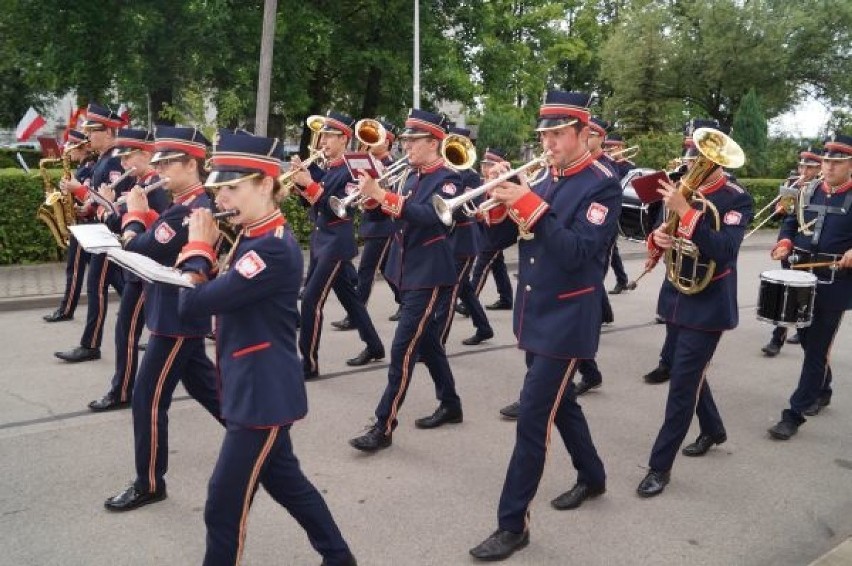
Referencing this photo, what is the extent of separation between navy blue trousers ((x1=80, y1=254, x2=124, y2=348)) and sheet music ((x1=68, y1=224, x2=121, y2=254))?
2.70 meters

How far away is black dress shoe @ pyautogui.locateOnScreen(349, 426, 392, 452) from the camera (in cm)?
516

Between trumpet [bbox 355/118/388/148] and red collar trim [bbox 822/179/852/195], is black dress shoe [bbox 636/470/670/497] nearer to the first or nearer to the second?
red collar trim [bbox 822/179/852/195]

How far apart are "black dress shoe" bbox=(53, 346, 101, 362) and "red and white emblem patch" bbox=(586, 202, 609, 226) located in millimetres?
5128

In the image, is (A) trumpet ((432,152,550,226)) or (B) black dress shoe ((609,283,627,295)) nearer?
(A) trumpet ((432,152,550,226))

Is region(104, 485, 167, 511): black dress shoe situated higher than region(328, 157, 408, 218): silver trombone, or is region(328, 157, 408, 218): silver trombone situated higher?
region(328, 157, 408, 218): silver trombone

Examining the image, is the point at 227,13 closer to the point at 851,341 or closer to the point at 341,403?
the point at 341,403

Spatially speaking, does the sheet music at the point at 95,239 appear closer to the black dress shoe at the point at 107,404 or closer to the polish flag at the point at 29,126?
the black dress shoe at the point at 107,404

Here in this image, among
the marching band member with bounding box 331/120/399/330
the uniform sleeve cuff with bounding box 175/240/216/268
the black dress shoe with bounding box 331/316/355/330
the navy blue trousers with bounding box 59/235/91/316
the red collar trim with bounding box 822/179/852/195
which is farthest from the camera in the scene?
the black dress shoe with bounding box 331/316/355/330

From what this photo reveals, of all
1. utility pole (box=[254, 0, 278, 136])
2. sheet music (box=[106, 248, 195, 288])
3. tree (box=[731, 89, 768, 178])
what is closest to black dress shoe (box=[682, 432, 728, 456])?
sheet music (box=[106, 248, 195, 288])

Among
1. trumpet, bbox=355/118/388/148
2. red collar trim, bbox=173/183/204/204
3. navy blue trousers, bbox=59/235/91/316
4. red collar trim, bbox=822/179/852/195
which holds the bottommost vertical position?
navy blue trousers, bbox=59/235/91/316

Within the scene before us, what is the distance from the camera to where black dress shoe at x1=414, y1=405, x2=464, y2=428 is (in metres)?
5.67

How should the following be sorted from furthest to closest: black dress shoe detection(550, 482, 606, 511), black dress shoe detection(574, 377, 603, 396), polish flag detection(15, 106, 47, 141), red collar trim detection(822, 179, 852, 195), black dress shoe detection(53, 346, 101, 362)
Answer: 1. polish flag detection(15, 106, 47, 141)
2. black dress shoe detection(53, 346, 101, 362)
3. black dress shoe detection(574, 377, 603, 396)
4. red collar trim detection(822, 179, 852, 195)
5. black dress shoe detection(550, 482, 606, 511)

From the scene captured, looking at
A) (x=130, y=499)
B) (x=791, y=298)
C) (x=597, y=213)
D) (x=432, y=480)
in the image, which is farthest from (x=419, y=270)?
(x=791, y=298)

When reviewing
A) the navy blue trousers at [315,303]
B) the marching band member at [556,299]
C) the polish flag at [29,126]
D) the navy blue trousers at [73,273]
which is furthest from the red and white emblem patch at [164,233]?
the polish flag at [29,126]
